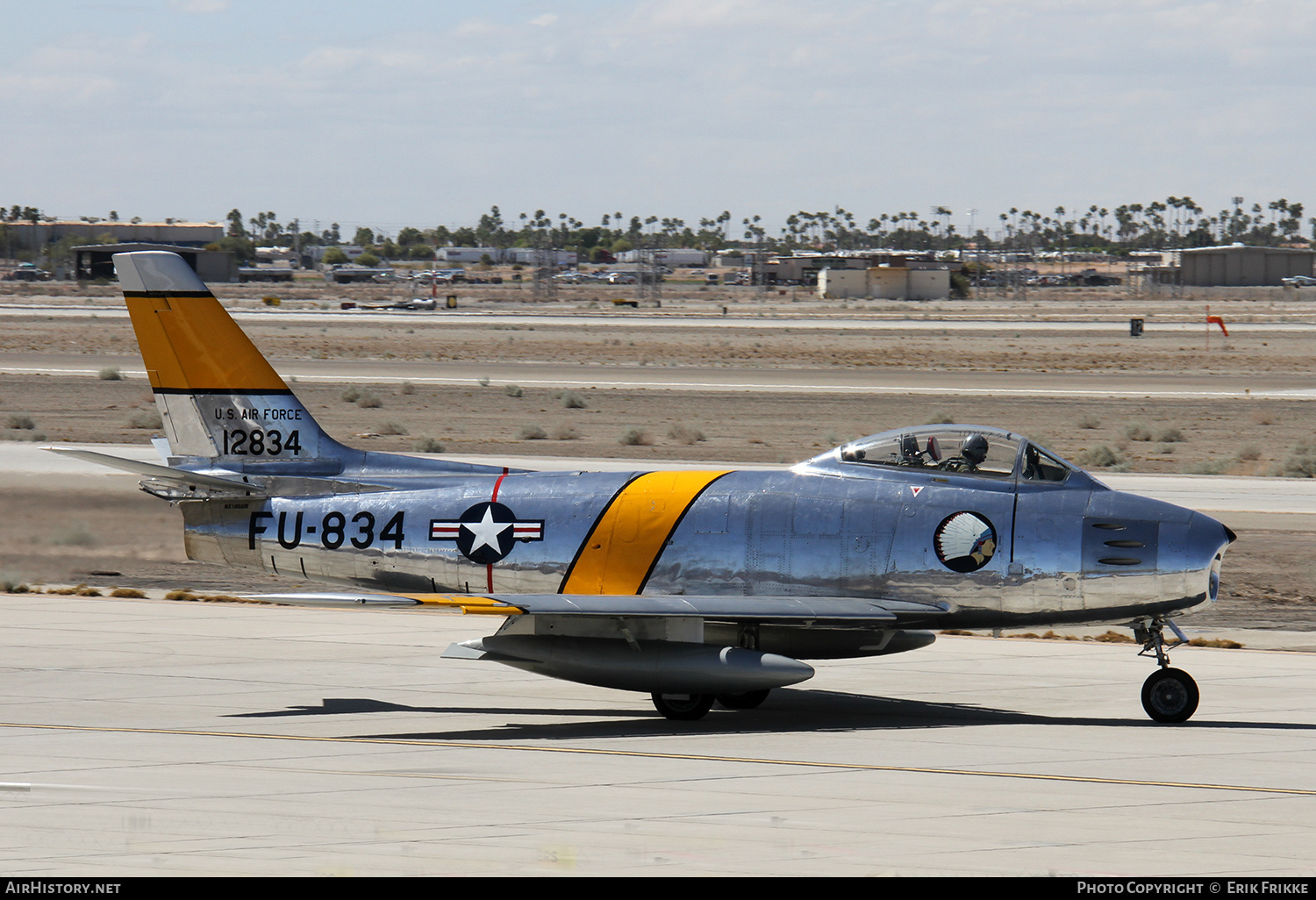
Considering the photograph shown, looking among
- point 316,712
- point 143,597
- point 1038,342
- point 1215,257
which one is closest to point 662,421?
point 143,597

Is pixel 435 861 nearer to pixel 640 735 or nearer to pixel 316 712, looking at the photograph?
pixel 640 735

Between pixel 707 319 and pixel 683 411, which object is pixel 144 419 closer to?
pixel 683 411

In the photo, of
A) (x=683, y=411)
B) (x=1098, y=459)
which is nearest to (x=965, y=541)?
(x=1098, y=459)

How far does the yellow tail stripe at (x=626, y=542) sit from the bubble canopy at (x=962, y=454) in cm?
180

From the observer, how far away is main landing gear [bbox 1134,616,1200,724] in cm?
1409

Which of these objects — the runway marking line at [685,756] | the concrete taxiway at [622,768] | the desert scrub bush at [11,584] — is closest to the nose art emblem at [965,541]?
the concrete taxiway at [622,768]

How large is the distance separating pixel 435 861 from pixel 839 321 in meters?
116

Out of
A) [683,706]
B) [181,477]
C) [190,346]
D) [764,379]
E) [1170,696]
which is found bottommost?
[764,379]

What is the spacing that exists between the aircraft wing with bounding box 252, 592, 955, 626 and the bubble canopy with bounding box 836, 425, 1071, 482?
139 centimetres

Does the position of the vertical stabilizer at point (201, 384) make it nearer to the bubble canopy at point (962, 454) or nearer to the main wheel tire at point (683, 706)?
the main wheel tire at point (683, 706)

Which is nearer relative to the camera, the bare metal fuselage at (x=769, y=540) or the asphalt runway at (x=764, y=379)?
the bare metal fuselage at (x=769, y=540)

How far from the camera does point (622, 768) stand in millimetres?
12430

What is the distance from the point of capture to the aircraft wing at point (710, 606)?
1345 centimetres

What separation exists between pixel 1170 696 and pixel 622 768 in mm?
5417
